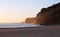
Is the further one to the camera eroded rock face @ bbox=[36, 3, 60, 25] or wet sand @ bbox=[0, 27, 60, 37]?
eroded rock face @ bbox=[36, 3, 60, 25]

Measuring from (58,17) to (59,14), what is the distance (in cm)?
158

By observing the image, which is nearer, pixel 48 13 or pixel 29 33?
pixel 29 33

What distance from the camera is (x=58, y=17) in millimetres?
52969

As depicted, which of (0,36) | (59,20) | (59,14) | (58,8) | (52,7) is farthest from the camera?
(52,7)

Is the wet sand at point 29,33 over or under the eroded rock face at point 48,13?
under

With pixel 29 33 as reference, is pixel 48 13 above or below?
above

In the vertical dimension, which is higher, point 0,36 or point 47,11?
point 47,11

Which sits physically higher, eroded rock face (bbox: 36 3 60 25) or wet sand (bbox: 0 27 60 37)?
eroded rock face (bbox: 36 3 60 25)

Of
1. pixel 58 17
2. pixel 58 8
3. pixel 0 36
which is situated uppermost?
pixel 58 8

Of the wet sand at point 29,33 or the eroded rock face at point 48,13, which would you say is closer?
the wet sand at point 29,33

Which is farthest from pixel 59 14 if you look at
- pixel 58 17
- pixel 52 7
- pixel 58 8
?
pixel 52 7

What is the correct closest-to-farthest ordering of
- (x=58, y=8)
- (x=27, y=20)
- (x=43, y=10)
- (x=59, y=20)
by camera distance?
(x=59, y=20), (x=58, y=8), (x=43, y=10), (x=27, y=20)

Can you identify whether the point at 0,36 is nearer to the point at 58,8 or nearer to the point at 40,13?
the point at 58,8

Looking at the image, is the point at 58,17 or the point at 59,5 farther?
the point at 59,5
